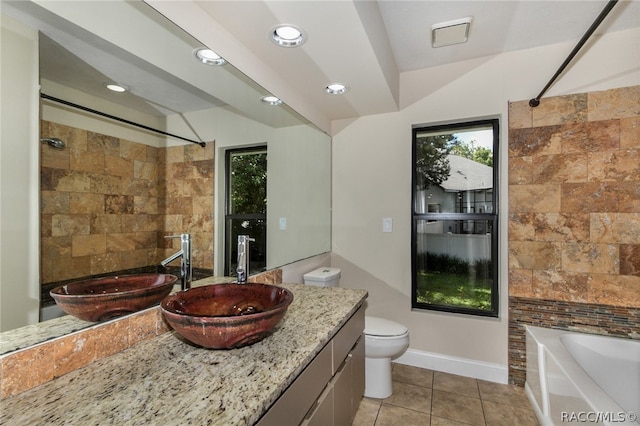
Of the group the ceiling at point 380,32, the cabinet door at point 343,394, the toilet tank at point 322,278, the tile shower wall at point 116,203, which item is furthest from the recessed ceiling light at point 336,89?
the cabinet door at point 343,394

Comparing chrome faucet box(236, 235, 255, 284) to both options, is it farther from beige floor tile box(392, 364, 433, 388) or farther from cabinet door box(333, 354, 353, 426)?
beige floor tile box(392, 364, 433, 388)

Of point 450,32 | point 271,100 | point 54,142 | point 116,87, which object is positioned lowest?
point 54,142

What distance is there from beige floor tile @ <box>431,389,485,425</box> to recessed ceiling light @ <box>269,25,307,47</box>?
2486 millimetres

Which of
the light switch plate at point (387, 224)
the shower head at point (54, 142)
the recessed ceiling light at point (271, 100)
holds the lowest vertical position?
the light switch plate at point (387, 224)

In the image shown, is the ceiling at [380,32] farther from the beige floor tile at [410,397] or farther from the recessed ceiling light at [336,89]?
the beige floor tile at [410,397]

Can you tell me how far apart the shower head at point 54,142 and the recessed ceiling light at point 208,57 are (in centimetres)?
80

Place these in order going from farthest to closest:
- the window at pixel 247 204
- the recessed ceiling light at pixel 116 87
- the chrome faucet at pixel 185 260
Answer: the window at pixel 247 204 < the chrome faucet at pixel 185 260 < the recessed ceiling light at pixel 116 87

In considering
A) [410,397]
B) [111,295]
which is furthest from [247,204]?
[410,397]

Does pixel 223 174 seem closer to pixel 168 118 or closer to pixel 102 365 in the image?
pixel 168 118

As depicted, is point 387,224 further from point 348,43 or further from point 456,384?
point 348,43

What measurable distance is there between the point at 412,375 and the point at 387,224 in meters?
1.28

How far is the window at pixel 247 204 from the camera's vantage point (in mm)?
1652

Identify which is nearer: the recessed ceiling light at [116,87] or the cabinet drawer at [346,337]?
the recessed ceiling light at [116,87]

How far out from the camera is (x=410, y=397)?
2180 mm
